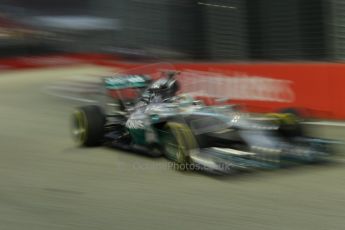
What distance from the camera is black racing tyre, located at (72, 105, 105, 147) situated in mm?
8273

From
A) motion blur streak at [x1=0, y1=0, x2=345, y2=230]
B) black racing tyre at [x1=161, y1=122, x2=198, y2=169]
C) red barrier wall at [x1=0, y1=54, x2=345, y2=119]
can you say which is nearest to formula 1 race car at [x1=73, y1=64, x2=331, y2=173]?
black racing tyre at [x1=161, y1=122, x2=198, y2=169]

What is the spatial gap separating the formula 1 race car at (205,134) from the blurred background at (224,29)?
356 cm

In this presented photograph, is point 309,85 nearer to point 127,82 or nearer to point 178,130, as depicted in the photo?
point 127,82

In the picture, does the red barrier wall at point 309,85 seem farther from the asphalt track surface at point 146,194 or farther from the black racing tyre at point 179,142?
the black racing tyre at point 179,142

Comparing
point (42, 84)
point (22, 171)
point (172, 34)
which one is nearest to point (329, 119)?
point (22, 171)

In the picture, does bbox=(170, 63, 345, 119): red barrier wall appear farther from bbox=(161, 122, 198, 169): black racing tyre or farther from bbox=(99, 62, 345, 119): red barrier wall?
bbox=(161, 122, 198, 169): black racing tyre

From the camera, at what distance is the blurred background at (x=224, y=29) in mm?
10750

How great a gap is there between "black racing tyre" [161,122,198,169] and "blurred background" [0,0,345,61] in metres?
4.29

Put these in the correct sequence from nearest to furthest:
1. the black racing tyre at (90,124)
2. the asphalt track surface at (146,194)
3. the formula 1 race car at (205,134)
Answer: the asphalt track surface at (146,194) < the formula 1 race car at (205,134) < the black racing tyre at (90,124)

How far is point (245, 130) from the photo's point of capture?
270 inches

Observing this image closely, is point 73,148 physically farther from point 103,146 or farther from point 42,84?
point 42,84

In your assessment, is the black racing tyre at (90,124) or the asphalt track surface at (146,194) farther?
the black racing tyre at (90,124)

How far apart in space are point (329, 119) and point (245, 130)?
3.15 m

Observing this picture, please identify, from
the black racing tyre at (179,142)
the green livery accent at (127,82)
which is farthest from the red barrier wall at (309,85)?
the black racing tyre at (179,142)
